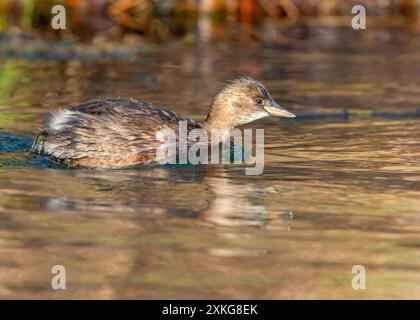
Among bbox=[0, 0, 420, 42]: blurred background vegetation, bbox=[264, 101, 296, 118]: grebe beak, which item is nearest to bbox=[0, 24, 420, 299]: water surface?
bbox=[264, 101, 296, 118]: grebe beak

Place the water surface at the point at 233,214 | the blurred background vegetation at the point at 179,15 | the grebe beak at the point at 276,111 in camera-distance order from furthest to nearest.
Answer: the blurred background vegetation at the point at 179,15
the grebe beak at the point at 276,111
the water surface at the point at 233,214

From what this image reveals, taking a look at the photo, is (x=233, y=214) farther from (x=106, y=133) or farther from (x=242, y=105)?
(x=242, y=105)

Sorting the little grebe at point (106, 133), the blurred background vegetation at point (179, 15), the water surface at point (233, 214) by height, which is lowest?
the water surface at point (233, 214)

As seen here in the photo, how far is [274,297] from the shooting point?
4.94 meters

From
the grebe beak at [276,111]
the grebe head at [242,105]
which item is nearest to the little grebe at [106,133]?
the grebe head at [242,105]

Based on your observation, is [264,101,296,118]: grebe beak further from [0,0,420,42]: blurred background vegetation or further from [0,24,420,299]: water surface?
[0,0,420,42]: blurred background vegetation

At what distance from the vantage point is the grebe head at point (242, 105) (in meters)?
8.75

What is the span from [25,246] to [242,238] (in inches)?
47.7

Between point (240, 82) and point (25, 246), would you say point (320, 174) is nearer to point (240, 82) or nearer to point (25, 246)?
point (240, 82)

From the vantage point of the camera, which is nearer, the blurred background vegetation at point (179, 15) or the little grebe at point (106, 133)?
the little grebe at point (106, 133)

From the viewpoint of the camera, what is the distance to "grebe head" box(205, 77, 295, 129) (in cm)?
875

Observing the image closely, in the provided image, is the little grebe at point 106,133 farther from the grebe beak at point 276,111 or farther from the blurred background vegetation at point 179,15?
the blurred background vegetation at point 179,15

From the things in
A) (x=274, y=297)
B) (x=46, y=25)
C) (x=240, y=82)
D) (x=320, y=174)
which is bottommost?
(x=274, y=297)
